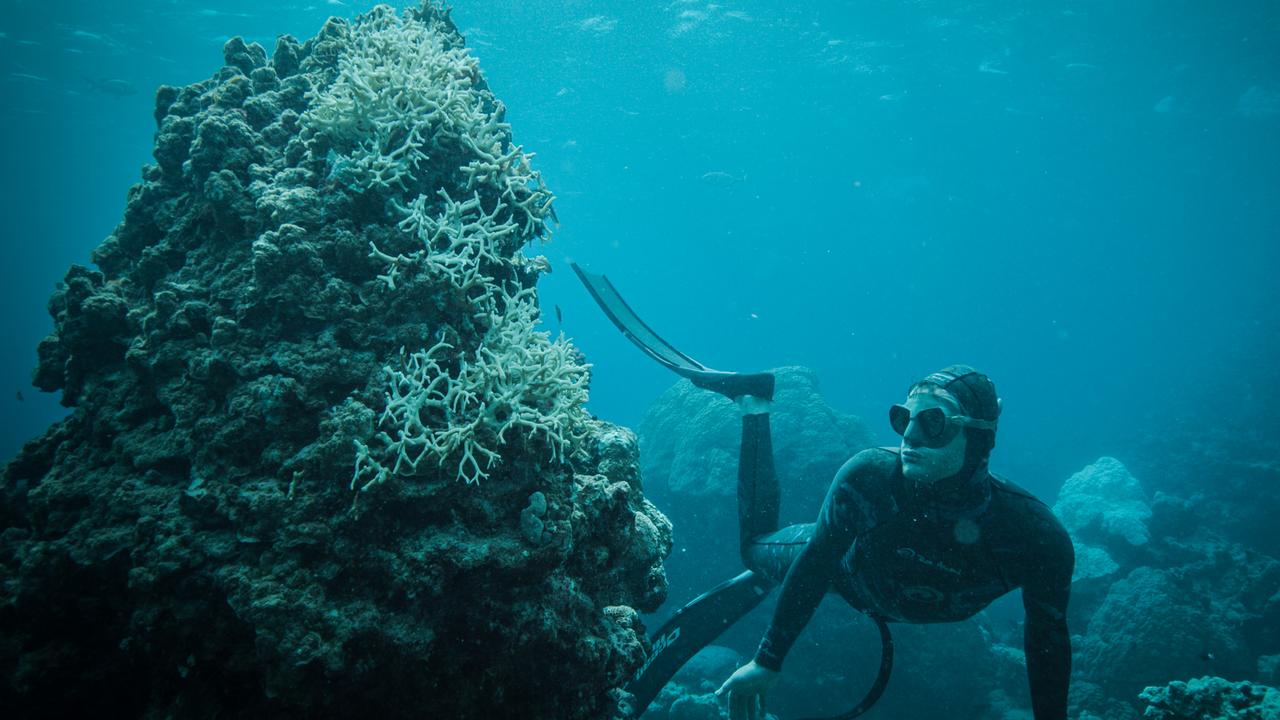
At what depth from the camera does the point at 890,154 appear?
5197 centimetres

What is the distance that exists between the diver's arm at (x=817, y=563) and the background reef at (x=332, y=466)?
3.74 feet

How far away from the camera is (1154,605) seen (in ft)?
30.6

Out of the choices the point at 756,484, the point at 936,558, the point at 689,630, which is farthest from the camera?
the point at 756,484

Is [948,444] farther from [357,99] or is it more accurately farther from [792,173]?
[792,173]

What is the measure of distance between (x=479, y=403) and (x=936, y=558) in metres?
3.90

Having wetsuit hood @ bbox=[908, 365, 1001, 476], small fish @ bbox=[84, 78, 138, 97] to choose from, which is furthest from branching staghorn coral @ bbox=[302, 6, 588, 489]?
small fish @ bbox=[84, 78, 138, 97]

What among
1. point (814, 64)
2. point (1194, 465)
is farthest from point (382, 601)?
point (814, 64)

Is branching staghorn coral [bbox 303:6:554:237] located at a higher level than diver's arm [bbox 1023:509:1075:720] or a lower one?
higher

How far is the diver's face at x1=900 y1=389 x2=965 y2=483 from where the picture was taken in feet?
12.3

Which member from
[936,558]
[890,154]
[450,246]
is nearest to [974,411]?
[936,558]

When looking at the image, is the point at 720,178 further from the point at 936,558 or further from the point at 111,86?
the point at 936,558

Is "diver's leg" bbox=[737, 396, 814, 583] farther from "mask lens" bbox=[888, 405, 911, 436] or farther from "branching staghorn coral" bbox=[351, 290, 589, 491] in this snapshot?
"branching staghorn coral" bbox=[351, 290, 589, 491]

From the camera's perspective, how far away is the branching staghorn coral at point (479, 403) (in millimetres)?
2506

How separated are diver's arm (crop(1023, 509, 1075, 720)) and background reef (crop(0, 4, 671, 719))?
283 cm
